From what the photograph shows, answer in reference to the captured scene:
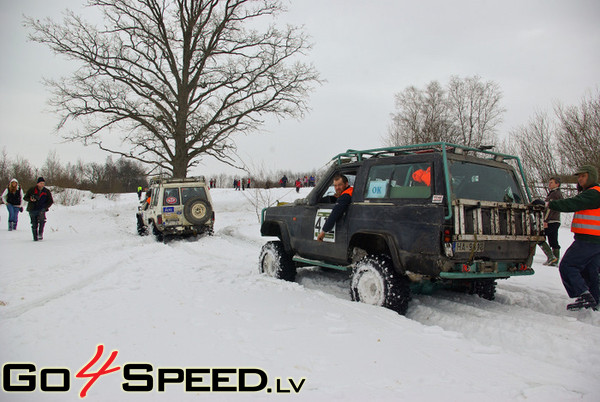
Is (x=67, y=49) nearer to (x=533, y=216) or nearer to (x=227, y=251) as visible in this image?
(x=227, y=251)

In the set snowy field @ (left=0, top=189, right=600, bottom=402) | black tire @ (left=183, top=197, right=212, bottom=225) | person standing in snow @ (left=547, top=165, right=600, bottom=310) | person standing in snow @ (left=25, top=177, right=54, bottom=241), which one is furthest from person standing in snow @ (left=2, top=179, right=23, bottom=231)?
person standing in snow @ (left=547, top=165, right=600, bottom=310)

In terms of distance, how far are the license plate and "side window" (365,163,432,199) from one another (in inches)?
25.1

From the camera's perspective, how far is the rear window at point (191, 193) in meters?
12.8

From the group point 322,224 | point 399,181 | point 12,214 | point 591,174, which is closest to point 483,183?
point 399,181

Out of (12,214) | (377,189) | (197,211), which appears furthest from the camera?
(12,214)

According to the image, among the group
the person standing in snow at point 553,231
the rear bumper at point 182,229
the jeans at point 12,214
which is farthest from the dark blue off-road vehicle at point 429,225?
the jeans at point 12,214

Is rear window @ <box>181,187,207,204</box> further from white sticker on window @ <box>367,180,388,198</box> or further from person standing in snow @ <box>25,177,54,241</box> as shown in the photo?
white sticker on window @ <box>367,180,388,198</box>

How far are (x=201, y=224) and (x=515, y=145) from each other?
14.9 meters

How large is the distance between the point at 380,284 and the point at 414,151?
1953 millimetres

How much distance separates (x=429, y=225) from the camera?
425 cm

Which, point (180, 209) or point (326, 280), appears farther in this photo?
point (180, 209)

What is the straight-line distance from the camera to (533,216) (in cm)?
498

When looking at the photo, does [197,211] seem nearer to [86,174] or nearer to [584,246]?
[584,246]

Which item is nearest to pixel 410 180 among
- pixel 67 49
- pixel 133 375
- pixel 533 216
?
pixel 533 216
